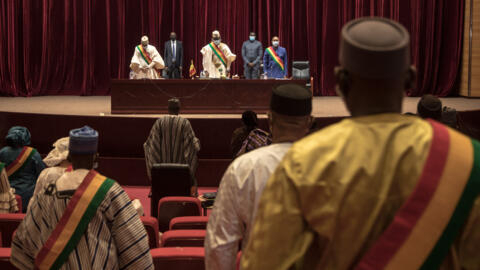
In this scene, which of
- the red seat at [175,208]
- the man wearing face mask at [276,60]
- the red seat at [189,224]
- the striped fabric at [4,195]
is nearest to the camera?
the red seat at [189,224]

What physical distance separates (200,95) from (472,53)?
6.14 m

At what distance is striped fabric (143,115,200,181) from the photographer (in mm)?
6090

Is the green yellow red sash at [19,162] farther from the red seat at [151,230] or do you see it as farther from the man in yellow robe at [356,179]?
the man in yellow robe at [356,179]

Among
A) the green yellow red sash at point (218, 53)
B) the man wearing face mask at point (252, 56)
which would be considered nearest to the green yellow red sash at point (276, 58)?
the man wearing face mask at point (252, 56)

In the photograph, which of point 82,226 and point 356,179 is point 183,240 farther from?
point 356,179

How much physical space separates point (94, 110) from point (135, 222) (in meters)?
7.94

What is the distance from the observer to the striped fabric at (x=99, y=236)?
2137 millimetres

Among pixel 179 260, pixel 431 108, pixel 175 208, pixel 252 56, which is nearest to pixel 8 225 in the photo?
pixel 175 208

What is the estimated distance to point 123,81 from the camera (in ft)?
31.7

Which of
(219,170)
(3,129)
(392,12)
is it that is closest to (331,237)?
(219,170)

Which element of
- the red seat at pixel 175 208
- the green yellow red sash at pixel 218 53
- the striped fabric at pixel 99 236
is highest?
the green yellow red sash at pixel 218 53

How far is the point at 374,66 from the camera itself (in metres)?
1.17

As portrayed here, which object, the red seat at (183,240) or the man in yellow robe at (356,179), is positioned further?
the red seat at (183,240)

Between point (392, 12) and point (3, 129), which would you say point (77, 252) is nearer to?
point (3, 129)
